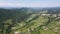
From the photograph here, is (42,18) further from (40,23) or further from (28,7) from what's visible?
(28,7)
